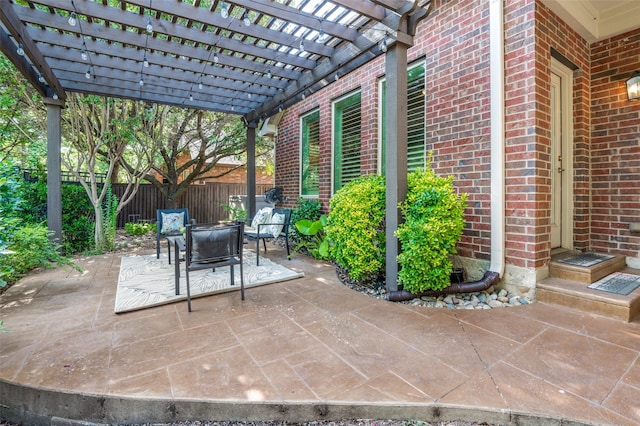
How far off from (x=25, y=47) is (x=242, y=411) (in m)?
4.26

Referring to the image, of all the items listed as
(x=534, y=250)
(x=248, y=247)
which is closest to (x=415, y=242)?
(x=534, y=250)

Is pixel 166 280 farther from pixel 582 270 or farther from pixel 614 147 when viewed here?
pixel 614 147

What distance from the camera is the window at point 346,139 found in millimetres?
5441

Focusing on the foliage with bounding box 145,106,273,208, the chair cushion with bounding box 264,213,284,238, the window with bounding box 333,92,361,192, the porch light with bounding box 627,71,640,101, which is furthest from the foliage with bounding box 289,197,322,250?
the porch light with bounding box 627,71,640,101

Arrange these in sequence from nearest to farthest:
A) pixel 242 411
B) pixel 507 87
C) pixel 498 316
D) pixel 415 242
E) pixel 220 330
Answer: pixel 242 411, pixel 220 330, pixel 498 316, pixel 415 242, pixel 507 87

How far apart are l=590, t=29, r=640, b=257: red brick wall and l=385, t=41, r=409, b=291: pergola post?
8.07 feet

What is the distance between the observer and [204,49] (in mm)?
3934

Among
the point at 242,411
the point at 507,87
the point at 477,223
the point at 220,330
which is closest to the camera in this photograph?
the point at 242,411

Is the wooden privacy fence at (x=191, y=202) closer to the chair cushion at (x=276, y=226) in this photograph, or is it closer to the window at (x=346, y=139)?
the chair cushion at (x=276, y=226)

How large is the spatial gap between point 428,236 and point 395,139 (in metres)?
1.02

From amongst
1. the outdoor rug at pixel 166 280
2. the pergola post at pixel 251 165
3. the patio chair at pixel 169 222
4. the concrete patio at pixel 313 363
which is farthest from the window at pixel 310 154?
the concrete patio at pixel 313 363

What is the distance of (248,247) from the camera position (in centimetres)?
620

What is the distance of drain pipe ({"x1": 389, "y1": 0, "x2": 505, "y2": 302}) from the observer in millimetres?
3160

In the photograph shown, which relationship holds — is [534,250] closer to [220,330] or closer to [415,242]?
[415,242]
